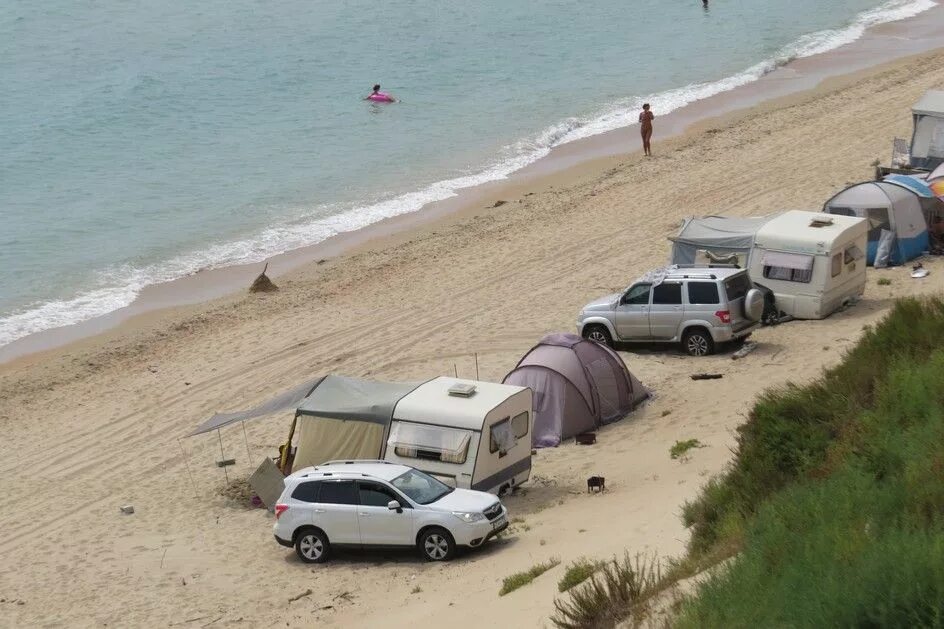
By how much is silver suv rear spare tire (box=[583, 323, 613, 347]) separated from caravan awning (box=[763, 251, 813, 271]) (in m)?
2.99

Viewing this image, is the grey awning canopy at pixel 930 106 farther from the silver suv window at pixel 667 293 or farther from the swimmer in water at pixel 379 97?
the swimmer in water at pixel 379 97

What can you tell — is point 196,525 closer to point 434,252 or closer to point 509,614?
point 509,614

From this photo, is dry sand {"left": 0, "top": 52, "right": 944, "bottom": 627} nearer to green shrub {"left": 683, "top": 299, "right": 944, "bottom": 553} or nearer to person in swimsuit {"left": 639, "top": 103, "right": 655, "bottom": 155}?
green shrub {"left": 683, "top": 299, "right": 944, "bottom": 553}

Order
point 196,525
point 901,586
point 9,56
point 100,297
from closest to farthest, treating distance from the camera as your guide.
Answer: point 901,586 < point 196,525 < point 100,297 < point 9,56

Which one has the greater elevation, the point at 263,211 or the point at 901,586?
the point at 901,586

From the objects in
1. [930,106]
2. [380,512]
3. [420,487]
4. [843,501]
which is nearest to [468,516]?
[420,487]

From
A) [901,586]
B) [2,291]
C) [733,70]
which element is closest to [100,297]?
[2,291]

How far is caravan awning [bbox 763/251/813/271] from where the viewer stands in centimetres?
2120

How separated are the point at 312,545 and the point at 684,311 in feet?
26.8

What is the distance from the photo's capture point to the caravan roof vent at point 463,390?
16.3 metres

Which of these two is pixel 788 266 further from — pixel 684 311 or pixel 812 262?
pixel 684 311

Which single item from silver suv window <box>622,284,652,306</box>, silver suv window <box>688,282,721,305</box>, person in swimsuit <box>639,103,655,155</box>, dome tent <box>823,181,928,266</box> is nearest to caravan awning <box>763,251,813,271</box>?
silver suv window <box>688,282,721,305</box>

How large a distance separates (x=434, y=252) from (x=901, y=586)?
23511 millimetres

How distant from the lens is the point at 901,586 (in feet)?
22.8
